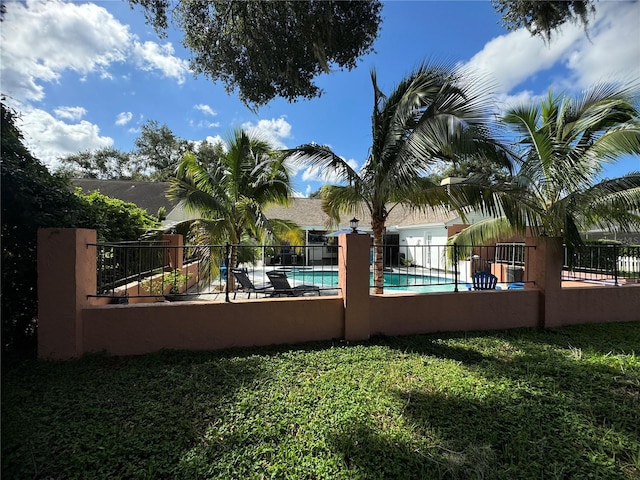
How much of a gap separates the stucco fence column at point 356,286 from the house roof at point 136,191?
78.5 feet

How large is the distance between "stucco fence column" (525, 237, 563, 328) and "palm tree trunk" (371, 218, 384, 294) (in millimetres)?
3449

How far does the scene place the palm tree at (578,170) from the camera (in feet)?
20.9


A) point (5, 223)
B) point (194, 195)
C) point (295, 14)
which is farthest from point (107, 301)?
point (295, 14)

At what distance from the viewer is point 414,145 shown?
621 centimetres

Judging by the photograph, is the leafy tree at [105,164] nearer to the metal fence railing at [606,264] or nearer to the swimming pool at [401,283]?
the swimming pool at [401,283]

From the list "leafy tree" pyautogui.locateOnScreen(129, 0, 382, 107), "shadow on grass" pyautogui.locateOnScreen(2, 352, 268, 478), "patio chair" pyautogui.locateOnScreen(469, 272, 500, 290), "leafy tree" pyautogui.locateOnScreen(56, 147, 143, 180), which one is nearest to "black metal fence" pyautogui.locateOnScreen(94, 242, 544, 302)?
"patio chair" pyautogui.locateOnScreen(469, 272, 500, 290)

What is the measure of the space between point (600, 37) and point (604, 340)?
6.18m

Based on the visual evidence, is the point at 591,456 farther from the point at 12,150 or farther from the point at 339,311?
the point at 12,150

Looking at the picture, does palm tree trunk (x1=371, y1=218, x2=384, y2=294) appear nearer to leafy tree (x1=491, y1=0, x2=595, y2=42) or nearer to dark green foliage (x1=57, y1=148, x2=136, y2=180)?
leafy tree (x1=491, y1=0, x2=595, y2=42)

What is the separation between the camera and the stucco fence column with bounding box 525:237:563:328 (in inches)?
270

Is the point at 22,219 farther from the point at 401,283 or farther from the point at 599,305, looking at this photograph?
the point at 401,283

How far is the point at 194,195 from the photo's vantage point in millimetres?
8648

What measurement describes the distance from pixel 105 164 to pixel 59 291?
4202cm

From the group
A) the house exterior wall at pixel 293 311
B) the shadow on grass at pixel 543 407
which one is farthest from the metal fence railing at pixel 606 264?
the shadow on grass at pixel 543 407
